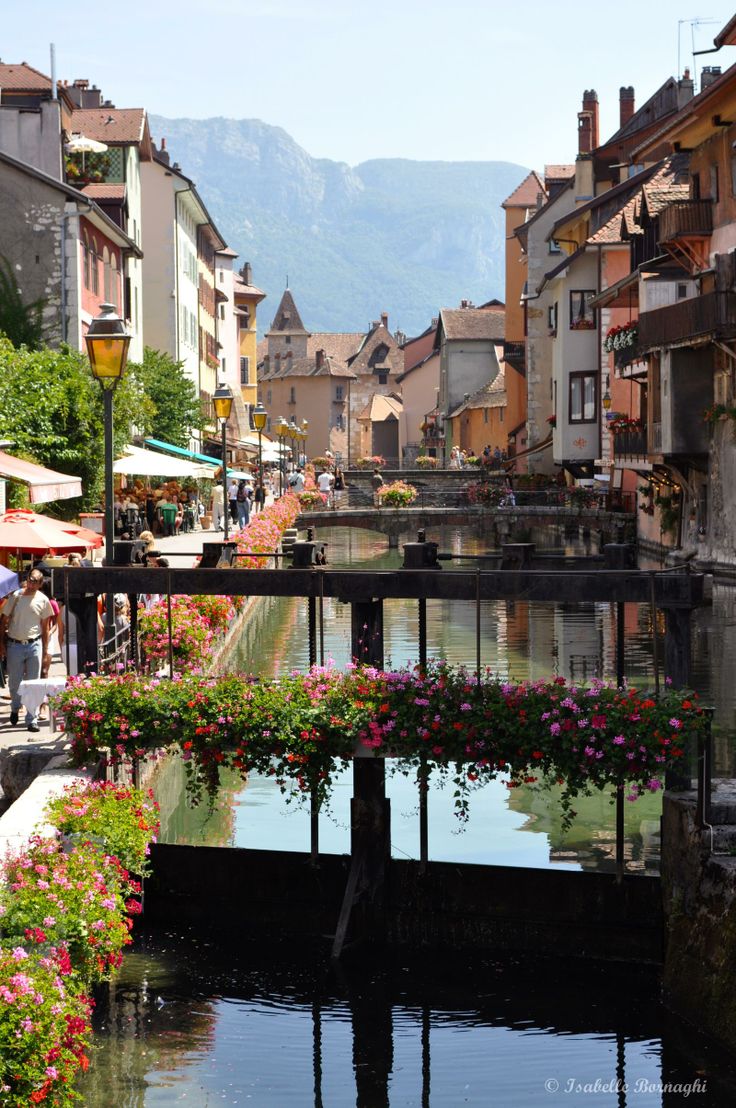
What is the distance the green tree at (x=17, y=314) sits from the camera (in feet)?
114

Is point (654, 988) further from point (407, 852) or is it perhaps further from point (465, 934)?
point (407, 852)

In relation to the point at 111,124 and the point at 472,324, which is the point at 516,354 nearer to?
the point at 472,324

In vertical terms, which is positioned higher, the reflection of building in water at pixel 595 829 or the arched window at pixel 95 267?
the arched window at pixel 95 267

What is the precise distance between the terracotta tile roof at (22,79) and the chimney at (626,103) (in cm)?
3334

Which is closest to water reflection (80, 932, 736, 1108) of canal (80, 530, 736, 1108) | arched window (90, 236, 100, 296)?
canal (80, 530, 736, 1108)

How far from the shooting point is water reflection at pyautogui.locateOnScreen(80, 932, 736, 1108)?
9.85 metres

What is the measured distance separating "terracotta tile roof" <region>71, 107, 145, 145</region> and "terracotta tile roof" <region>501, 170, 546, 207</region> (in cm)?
4037

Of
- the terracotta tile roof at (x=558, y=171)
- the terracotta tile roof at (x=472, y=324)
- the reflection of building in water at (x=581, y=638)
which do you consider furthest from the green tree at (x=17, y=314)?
the terracotta tile roof at (x=472, y=324)

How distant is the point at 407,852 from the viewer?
50.3 feet

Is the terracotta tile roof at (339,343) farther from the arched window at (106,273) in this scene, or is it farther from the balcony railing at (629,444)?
the arched window at (106,273)

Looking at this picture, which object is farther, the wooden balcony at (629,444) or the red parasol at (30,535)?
the wooden balcony at (629,444)

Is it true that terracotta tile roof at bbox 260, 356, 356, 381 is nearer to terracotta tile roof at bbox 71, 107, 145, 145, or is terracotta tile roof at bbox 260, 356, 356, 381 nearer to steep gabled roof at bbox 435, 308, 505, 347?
steep gabled roof at bbox 435, 308, 505, 347

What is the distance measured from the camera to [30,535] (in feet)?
55.4

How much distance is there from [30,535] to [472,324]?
92.9m
